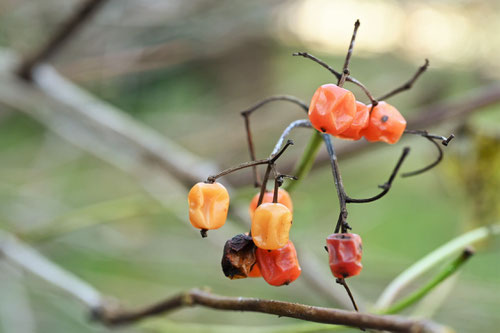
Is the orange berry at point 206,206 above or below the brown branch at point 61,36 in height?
below

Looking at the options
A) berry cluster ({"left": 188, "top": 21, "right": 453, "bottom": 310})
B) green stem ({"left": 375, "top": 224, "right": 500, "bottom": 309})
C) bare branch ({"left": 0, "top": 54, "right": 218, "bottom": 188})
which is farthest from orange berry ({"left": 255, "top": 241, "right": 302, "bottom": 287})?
bare branch ({"left": 0, "top": 54, "right": 218, "bottom": 188})

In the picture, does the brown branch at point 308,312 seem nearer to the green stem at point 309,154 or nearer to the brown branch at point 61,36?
the green stem at point 309,154

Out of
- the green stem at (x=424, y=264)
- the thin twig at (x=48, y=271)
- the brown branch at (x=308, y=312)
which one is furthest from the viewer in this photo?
the thin twig at (x=48, y=271)

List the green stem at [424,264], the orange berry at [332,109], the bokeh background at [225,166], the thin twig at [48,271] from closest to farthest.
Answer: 1. the orange berry at [332,109]
2. the green stem at [424,264]
3. the thin twig at [48,271]
4. the bokeh background at [225,166]

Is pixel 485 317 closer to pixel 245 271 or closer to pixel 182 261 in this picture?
pixel 182 261

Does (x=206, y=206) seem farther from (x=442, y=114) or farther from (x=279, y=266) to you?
(x=442, y=114)

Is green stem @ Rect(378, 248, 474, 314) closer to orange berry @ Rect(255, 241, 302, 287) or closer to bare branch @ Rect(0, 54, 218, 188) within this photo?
orange berry @ Rect(255, 241, 302, 287)

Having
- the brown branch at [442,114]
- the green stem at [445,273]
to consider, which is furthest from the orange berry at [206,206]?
the brown branch at [442,114]
